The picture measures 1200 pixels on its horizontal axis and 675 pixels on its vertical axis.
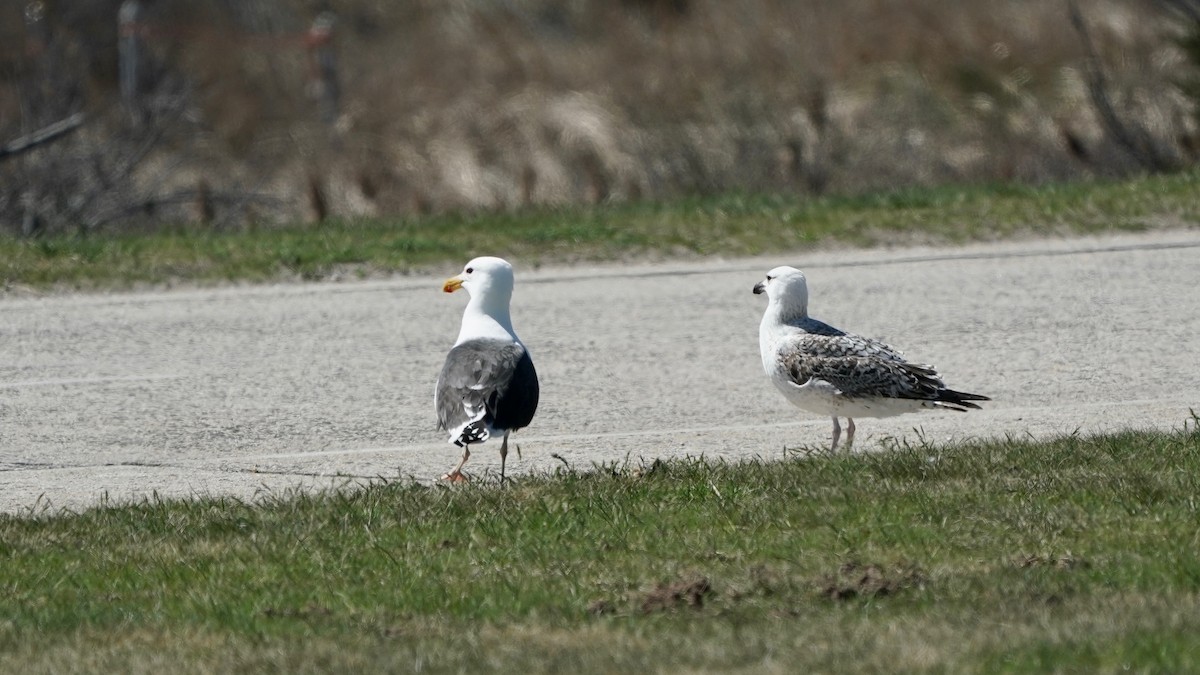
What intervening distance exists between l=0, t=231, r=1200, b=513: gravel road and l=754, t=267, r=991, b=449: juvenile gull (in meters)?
0.52

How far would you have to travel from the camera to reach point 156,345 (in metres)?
11.7

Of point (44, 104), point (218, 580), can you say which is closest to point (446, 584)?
point (218, 580)

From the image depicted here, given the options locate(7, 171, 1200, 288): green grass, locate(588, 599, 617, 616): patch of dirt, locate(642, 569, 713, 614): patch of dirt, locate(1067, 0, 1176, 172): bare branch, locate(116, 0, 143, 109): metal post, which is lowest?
locate(588, 599, 617, 616): patch of dirt

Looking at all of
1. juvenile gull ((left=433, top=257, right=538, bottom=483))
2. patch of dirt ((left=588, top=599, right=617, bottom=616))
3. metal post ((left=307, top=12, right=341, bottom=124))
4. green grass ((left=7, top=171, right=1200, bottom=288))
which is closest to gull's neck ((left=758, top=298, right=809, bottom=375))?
juvenile gull ((left=433, top=257, right=538, bottom=483))

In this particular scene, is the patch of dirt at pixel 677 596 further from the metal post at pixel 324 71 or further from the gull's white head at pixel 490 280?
the metal post at pixel 324 71

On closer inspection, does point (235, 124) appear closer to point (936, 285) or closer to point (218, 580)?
point (936, 285)

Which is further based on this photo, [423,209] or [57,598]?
[423,209]

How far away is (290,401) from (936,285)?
4967mm

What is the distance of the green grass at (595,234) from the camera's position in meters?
14.0

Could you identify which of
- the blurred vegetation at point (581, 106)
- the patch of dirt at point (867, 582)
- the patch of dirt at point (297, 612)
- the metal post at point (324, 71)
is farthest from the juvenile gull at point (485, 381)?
the metal post at point (324, 71)

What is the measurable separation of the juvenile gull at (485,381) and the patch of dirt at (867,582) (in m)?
1.94

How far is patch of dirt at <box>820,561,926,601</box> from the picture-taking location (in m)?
6.01

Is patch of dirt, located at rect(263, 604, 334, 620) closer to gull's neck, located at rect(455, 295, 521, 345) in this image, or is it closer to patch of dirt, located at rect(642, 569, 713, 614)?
patch of dirt, located at rect(642, 569, 713, 614)

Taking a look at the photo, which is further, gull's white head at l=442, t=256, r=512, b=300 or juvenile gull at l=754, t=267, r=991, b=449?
gull's white head at l=442, t=256, r=512, b=300
